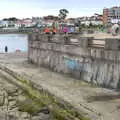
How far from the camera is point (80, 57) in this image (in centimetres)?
1656

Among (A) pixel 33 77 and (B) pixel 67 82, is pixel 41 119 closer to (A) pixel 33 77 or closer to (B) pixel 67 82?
(B) pixel 67 82

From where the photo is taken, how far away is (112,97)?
12008 mm

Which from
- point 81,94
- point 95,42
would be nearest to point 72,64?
point 95,42

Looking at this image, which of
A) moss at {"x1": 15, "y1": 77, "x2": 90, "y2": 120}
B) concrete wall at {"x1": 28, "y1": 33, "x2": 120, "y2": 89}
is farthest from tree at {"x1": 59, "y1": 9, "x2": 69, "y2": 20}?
moss at {"x1": 15, "y1": 77, "x2": 90, "y2": 120}

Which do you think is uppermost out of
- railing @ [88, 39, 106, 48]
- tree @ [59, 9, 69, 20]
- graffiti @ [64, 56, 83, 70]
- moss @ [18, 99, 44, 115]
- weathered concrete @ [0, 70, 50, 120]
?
tree @ [59, 9, 69, 20]

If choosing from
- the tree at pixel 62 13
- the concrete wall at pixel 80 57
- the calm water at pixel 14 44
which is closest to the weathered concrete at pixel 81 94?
the concrete wall at pixel 80 57

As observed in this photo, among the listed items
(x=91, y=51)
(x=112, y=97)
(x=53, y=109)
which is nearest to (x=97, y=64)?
(x=91, y=51)

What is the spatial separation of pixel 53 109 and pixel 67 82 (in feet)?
15.1

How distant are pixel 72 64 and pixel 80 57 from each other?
1.08 meters

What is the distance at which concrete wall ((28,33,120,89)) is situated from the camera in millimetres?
13821

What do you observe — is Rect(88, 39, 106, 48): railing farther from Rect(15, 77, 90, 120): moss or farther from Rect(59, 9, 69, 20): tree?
Rect(59, 9, 69, 20): tree

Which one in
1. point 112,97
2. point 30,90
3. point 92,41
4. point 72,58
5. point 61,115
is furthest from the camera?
point 72,58

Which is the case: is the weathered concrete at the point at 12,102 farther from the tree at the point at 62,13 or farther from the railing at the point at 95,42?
the tree at the point at 62,13

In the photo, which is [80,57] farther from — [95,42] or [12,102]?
[12,102]
